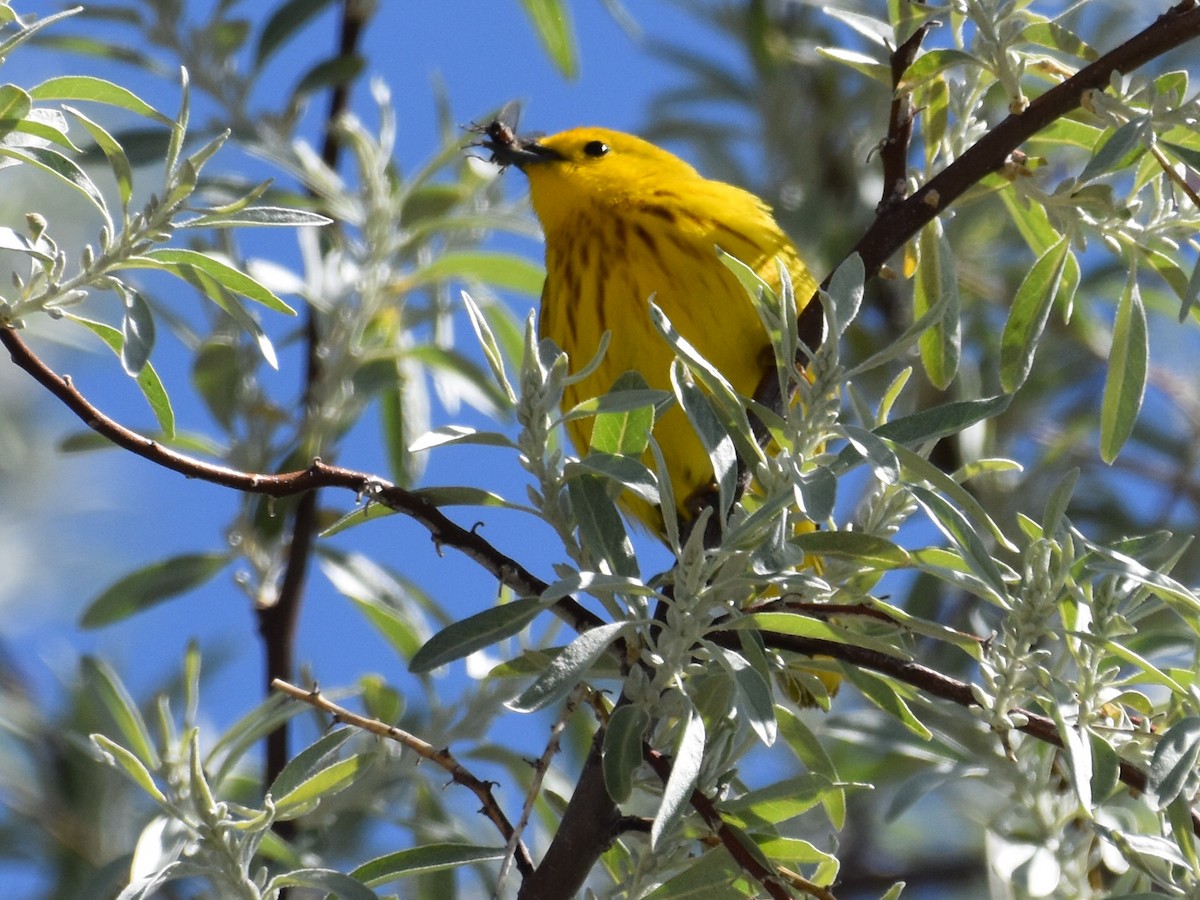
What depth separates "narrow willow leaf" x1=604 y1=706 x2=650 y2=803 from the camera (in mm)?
1885

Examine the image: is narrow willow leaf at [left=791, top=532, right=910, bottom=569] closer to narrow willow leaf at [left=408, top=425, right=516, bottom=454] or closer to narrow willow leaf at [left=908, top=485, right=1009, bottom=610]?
narrow willow leaf at [left=908, top=485, right=1009, bottom=610]

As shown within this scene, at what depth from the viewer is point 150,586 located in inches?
145

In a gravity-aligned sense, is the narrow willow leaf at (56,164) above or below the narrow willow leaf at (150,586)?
above

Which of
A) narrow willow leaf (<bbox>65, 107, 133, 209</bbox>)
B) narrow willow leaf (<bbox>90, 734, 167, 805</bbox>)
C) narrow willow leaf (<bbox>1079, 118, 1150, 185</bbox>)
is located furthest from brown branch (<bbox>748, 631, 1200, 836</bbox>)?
narrow willow leaf (<bbox>65, 107, 133, 209</bbox>)

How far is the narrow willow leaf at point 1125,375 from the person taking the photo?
7.29ft

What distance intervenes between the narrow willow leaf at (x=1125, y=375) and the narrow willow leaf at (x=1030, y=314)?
103 millimetres

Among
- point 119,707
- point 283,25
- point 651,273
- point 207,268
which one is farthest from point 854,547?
point 283,25

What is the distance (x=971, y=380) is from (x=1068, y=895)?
6.78 feet

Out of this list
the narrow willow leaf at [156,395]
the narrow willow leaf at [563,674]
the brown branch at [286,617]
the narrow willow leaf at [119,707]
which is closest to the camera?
the narrow willow leaf at [563,674]

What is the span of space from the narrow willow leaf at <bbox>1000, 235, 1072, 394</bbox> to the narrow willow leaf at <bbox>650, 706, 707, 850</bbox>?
2.47ft

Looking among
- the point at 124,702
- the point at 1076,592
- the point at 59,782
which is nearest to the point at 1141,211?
the point at 1076,592

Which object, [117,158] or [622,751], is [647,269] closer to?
[117,158]

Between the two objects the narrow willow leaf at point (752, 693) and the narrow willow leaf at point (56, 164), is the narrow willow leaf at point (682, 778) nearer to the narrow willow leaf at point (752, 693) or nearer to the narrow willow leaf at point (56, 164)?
the narrow willow leaf at point (752, 693)

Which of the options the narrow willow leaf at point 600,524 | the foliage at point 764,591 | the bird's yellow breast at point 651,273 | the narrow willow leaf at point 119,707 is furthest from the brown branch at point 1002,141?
the narrow willow leaf at point 119,707
